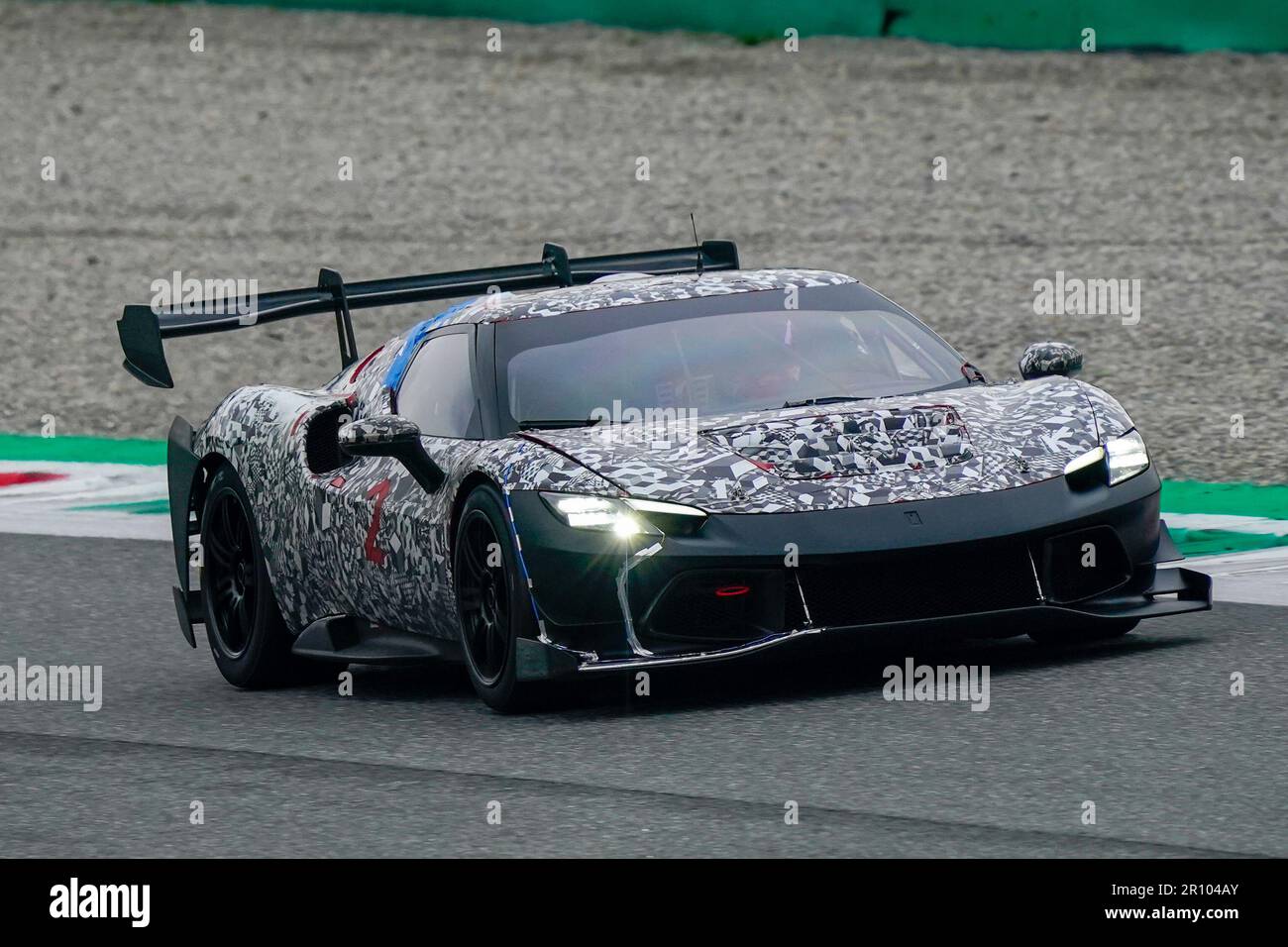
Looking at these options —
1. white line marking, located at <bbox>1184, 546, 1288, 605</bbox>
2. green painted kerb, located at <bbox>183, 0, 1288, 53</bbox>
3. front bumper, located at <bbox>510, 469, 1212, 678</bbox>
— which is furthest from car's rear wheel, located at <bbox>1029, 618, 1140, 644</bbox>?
green painted kerb, located at <bbox>183, 0, 1288, 53</bbox>

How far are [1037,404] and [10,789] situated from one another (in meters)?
3.15

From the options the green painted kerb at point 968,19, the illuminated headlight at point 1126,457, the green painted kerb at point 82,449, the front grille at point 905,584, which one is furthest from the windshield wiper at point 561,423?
the green painted kerb at point 968,19

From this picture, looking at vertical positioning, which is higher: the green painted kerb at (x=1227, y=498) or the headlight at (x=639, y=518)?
the headlight at (x=639, y=518)

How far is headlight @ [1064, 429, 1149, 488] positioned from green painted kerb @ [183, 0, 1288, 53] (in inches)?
593

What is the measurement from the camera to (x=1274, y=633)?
830 centimetres

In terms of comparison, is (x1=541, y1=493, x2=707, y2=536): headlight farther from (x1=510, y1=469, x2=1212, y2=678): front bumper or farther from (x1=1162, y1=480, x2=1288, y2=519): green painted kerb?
(x1=1162, y1=480, x2=1288, y2=519): green painted kerb

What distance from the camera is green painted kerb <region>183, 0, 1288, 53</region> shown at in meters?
22.2

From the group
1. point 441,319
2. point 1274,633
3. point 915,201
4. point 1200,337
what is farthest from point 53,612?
point 915,201

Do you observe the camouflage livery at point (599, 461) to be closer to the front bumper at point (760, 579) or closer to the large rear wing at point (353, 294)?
the front bumper at point (760, 579)

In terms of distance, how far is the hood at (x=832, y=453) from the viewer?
7.28 m

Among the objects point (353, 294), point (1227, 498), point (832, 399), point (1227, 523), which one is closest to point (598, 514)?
point (832, 399)

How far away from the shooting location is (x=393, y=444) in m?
7.83

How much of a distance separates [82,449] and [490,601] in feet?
25.6

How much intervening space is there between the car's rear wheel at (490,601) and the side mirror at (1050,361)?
6.06 ft
